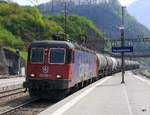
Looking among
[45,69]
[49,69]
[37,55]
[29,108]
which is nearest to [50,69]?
[49,69]

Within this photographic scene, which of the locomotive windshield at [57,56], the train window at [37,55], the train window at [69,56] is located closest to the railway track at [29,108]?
the train window at [37,55]

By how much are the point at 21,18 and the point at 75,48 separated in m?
77.1

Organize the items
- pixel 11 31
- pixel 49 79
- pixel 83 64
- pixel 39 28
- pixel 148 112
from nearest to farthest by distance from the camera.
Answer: pixel 148 112 → pixel 49 79 → pixel 83 64 → pixel 11 31 → pixel 39 28

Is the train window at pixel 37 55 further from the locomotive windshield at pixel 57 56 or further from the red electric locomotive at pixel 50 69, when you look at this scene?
the locomotive windshield at pixel 57 56

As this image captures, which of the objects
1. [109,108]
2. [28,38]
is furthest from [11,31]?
[109,108]

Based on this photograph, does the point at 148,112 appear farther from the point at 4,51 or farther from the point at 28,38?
the point at 28,38

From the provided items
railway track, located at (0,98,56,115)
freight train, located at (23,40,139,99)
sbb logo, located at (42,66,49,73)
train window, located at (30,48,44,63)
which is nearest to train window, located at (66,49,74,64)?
freight train, located at (23,40,139,99)

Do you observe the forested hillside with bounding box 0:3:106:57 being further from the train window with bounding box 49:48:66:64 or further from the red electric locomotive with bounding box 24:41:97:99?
the train window with bounding box 49:48:66:64

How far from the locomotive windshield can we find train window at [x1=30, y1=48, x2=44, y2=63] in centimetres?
45

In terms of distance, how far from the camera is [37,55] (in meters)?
19.3

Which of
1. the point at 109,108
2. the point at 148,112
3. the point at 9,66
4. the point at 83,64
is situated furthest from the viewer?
the point at 9,66

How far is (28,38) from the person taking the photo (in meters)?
91.9

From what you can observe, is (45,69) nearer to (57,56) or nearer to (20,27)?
(57,56)

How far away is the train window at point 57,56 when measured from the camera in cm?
1903
